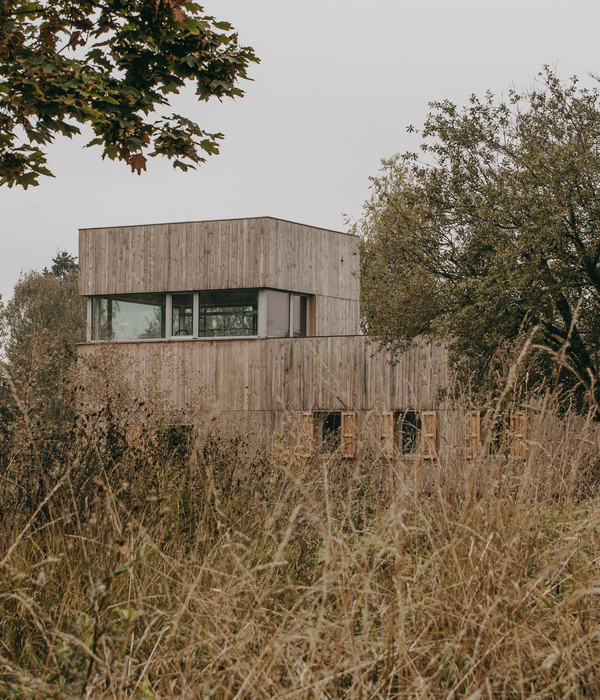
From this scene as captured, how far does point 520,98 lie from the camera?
15.9 meters

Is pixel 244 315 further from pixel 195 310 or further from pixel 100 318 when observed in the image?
pixel 100 318

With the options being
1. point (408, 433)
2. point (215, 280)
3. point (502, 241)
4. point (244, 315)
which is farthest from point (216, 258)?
point (408, 433)

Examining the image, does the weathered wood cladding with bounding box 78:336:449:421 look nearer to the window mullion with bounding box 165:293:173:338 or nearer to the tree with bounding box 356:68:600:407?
the window mullion with bounding box 165:293:173:338

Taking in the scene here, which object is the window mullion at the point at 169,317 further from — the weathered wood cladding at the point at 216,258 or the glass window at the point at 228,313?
the glass window at the point at 228,313

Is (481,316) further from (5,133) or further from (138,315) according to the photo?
(138,315)

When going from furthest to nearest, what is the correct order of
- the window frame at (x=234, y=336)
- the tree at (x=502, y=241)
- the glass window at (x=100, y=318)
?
the glass window at (x=100, y=318) < the window frame at (x=234, y=336) < the tree at (x=502, y=241)

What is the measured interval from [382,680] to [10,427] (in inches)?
149

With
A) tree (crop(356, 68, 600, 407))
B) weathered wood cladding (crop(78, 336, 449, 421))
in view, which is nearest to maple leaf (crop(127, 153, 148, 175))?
tree (crop(356, 68, 600, 407))

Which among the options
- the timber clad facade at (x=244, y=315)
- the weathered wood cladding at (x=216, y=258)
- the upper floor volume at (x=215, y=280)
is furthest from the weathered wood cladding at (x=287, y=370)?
the weathered wood cladding at (x=216, y=258)

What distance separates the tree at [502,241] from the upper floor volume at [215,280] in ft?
20.0

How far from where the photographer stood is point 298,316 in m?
24.2

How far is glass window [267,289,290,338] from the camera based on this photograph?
23141mm

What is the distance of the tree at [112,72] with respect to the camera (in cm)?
758

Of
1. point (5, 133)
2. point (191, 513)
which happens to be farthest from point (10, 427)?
point (5, 133)
